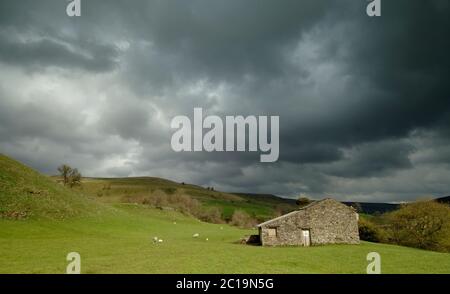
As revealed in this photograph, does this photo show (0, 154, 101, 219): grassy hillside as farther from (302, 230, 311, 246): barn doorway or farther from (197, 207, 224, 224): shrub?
(197, 207, 224, 224): shrub

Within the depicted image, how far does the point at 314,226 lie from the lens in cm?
5147

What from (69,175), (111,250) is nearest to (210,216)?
(69,175)

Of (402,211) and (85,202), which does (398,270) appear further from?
(85,202)

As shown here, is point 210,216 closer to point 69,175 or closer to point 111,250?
point 69,175

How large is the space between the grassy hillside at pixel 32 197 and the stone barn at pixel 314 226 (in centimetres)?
3663

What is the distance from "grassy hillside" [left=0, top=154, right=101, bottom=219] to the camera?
58.6m

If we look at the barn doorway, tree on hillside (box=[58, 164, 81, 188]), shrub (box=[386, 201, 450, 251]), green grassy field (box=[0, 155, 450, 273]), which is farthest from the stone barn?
tree on hillside (box=[58, 164, 81, 188])

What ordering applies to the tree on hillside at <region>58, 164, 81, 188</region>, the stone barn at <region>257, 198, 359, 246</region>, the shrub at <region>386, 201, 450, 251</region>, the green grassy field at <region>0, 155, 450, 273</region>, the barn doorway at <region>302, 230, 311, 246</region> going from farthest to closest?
the tree on hillside at <region>58, 164, 81, 188</region> < the shrub at <region>386, 201, 450, 251</region> < the barn doorway at <region>302, 230, 311, 246</region> < the stone barn at <region>257, 198, 359, 246</region> < the green grassy field at <region>0, 155, 450, 273</region>

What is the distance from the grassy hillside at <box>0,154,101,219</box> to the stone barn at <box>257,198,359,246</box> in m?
36.6

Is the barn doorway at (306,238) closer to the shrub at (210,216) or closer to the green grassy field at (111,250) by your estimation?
the green grassy field at (111,250)

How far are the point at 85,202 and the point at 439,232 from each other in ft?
230

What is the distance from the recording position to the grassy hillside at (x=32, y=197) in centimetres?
5856

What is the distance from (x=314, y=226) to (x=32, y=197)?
163ft
